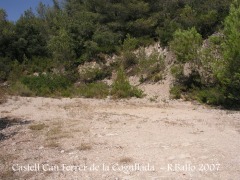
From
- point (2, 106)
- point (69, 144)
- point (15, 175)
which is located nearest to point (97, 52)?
point (2, 106)

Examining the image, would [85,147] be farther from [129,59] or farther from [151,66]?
[129,59]

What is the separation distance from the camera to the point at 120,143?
8.11 metres

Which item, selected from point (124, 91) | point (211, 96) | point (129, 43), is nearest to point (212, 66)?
point (211, 96)

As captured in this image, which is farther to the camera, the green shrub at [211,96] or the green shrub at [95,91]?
the green shrub at [95,91]

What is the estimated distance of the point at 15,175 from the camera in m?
6.16

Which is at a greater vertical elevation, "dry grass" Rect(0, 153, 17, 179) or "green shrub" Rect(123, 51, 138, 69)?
"green shrub" Rect(123, 51, 138, 69)

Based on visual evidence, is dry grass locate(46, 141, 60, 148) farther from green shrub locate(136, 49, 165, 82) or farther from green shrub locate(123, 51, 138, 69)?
green shrub locate(123, 51, 138, 69)

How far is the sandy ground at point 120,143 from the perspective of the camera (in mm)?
6238

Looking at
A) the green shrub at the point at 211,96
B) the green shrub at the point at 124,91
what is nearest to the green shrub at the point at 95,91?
the green shrub at the point at 124,91

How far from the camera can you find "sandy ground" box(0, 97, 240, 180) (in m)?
6.24

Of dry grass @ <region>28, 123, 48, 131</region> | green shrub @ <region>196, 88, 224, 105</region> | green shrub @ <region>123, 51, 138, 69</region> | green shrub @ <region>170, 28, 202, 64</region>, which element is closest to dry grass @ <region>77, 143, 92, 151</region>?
dry grass @ <region>28, 123, 48, 131</region>

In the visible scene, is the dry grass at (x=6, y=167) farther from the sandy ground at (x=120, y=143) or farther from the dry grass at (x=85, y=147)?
the dry grass at (x=85, y=147)

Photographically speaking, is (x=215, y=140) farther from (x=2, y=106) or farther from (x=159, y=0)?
(x=159, y=0)

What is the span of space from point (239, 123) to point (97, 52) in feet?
51.2
